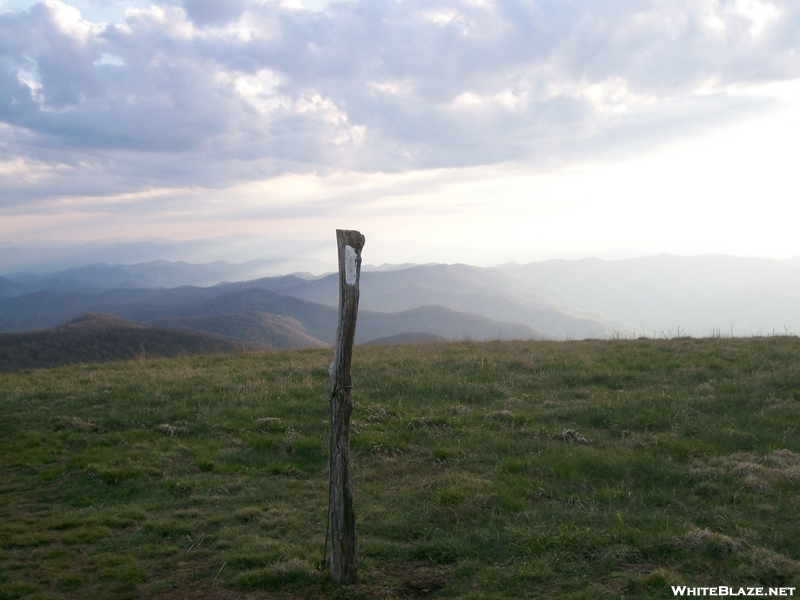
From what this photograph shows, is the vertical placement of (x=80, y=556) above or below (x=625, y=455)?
below

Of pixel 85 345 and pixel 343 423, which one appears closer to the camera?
pixel 343 423

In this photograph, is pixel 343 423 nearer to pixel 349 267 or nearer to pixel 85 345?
pixel 349 267

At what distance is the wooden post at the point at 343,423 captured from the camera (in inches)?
225

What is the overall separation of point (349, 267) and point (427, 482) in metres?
3.97

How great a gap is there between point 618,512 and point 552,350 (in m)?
11.5

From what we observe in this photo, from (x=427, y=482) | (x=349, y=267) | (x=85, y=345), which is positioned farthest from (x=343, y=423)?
(x=85, y=345)

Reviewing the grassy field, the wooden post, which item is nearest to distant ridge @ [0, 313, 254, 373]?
the grassy field

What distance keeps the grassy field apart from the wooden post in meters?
0.33

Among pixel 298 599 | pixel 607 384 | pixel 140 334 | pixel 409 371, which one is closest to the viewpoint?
pixel 298 599

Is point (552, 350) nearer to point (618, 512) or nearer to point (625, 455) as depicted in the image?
point (625, 455)

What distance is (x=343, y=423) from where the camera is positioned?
5.96 m

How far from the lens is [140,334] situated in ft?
338

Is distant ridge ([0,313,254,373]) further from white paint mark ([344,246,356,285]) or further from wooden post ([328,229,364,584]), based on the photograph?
white paint mark ([344,246,356,285])

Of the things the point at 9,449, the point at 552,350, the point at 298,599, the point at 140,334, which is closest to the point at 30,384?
the point at 9,449
